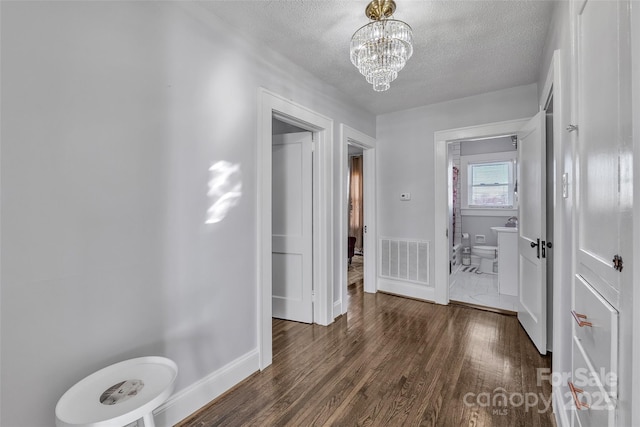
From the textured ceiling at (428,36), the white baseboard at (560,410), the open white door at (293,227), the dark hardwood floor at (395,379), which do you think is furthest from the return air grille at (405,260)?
the white baseboard at (560,410)

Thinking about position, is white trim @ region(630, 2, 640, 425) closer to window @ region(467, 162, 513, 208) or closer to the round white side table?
the round white side table

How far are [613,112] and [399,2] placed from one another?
1.48 m

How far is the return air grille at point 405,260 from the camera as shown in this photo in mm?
3852

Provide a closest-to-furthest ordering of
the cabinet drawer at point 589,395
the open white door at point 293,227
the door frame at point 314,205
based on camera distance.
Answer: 1. the cabinet drawer at point 589,395
2. the door frame at point 314,205
3. the open white door at point 293,227

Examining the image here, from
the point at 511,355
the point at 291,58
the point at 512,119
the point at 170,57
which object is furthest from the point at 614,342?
the point at 512,119

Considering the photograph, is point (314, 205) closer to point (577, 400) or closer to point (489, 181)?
point (577, 400)

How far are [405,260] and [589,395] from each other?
298cm

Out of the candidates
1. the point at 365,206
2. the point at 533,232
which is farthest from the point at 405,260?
the point at 533,232

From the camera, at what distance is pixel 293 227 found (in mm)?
3189

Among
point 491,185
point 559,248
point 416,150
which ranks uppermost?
point 416,150

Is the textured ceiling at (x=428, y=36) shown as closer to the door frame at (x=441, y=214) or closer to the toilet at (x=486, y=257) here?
the door frame at (x=441, y=214)

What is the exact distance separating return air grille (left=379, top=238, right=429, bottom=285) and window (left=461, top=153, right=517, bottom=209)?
290 centimetres

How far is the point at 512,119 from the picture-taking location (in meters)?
3.25

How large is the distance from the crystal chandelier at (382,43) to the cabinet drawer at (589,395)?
1749 mm
